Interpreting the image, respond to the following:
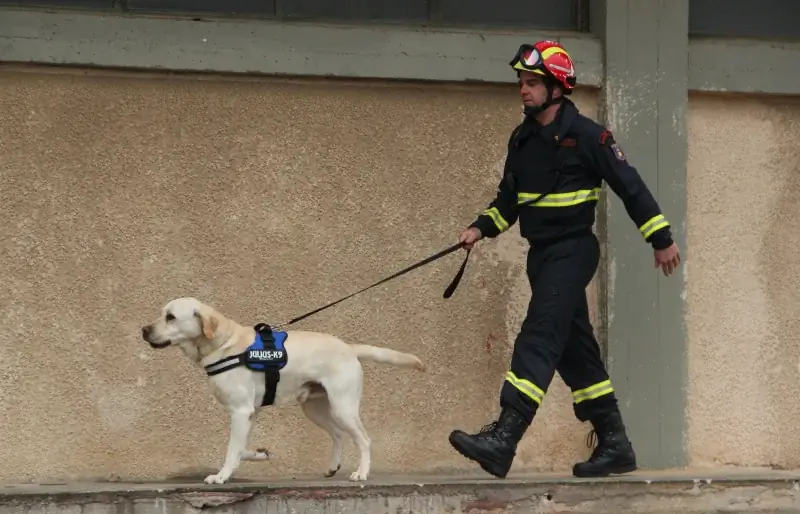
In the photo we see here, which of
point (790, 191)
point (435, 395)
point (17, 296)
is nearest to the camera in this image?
point (17, 296)

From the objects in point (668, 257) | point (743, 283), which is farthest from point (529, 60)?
point (743, 283)

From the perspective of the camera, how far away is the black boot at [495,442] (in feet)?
19.7

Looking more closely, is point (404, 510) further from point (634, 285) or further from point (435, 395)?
point (634, 285)

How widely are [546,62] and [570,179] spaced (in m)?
0.52

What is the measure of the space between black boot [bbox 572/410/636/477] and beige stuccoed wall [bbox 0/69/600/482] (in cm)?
106

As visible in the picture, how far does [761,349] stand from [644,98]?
1.55 m

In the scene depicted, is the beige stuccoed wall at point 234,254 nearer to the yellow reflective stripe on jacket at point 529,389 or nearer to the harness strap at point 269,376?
the harness strap at point 269,376

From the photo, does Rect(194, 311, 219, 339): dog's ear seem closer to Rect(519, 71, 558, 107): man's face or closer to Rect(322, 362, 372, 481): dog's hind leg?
Rect(322, 362, 372, 481): dog's hind leg

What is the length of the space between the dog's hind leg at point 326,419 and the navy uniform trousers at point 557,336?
0.84 meters

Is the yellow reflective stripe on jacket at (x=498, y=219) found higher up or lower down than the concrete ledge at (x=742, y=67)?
lower down

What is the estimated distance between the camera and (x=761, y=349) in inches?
310

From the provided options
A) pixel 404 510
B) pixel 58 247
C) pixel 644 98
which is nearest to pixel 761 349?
pixel 644 98

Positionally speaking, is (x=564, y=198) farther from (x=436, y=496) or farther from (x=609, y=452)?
(x=436, y=496)

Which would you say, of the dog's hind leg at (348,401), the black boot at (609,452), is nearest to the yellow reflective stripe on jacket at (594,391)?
the black boot at (609,452)
